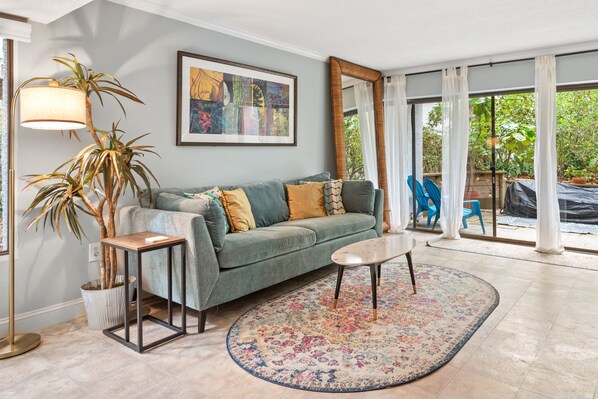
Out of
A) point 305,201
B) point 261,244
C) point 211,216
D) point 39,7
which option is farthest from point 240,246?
point 39,7

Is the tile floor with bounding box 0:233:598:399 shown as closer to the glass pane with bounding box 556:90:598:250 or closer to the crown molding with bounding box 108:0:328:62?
the glass pane with bounding box 556:90:598:250

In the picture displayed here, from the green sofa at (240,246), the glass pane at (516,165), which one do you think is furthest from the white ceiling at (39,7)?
the glass pane at (516,165)

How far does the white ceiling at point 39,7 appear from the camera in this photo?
94.0 inches

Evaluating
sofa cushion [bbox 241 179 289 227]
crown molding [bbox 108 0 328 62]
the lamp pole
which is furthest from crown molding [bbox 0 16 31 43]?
sofa cushion [bbox 241 179 289 227]

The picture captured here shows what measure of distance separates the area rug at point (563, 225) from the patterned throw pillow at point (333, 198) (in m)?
2.47

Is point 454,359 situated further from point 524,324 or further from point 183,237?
point 183,237

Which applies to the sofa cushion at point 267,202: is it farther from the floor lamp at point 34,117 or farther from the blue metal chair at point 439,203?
the blue metal chair at point 439,203

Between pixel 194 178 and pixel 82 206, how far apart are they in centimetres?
105

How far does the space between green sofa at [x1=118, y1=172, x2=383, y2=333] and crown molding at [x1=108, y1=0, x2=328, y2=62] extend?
1501mm

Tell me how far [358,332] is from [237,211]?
145 centimetres

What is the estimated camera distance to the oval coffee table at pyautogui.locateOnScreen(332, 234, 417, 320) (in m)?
2.80

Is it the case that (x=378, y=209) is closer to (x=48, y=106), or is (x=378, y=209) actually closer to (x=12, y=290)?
(x=48, y=106)

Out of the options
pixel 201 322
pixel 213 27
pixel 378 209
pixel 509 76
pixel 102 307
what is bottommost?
pixel 201 322

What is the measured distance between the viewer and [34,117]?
7.68ft
